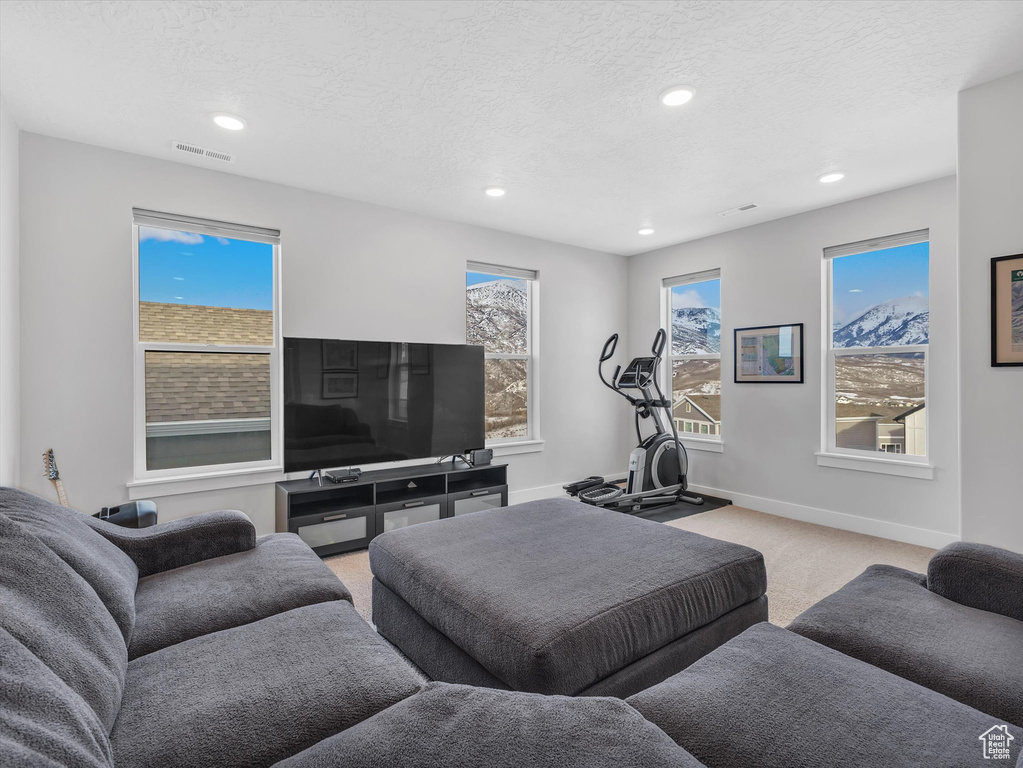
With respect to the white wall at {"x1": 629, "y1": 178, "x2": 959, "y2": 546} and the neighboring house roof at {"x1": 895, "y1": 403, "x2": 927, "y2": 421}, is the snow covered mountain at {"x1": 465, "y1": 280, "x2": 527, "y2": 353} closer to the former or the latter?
the white wall at {"x1": 629, "y1": 178, "x2": 959, "y2": 546}

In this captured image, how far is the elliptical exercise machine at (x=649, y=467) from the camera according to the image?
4.64m

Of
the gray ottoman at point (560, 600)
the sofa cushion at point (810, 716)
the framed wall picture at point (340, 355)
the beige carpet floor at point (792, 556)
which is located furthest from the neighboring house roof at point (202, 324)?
the sofa cushion at point (810, 716)

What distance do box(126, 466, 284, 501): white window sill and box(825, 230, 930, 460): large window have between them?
14.4ft

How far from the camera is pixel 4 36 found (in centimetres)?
204

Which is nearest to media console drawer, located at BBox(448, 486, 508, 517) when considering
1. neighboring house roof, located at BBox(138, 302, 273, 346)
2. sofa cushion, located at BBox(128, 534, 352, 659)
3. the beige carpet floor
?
the beige carpet floor

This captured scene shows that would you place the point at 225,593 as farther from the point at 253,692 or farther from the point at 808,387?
the point at 808,387

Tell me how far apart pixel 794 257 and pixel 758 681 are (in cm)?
405

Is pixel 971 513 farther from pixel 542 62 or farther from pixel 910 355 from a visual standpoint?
pixel 542 62

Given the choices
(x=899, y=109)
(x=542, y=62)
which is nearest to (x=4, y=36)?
(x=542, y=62)

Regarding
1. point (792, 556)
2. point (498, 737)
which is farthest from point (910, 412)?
point (498, 737)

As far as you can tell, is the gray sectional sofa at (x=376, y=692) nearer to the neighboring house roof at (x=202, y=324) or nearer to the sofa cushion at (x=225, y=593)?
the sofa cushion at (x=225, y=593)

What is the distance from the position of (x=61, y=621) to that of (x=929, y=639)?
213cm

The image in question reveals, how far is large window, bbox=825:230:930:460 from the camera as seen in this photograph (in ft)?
12.3

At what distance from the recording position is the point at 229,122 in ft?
8.89
